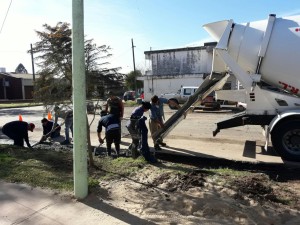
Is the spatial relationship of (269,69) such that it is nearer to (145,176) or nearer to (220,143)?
(220,143)

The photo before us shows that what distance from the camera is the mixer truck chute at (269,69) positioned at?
24.6ft

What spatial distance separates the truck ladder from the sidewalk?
409 cm

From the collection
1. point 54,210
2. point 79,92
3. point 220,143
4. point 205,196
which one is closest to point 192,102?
point 220,143

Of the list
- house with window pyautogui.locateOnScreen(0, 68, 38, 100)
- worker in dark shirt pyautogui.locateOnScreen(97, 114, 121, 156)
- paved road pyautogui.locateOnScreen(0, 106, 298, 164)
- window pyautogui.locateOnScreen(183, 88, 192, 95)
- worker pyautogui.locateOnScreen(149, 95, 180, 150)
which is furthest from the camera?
house with window pyautogui.locateOnScreen(0, 68, 38, 100)

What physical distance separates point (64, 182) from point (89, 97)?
1948 millimetres

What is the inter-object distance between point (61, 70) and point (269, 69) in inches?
181

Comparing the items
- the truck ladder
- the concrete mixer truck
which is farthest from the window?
the concrete mixer truck

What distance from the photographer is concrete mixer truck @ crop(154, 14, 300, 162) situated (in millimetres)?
7488

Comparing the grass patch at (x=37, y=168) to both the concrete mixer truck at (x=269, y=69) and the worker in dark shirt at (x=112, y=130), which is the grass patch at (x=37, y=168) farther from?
the concrete mixer truck at (x=269, y=69)

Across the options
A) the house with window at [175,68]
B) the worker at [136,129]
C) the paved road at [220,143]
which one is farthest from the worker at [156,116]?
the house with window at [175,68]

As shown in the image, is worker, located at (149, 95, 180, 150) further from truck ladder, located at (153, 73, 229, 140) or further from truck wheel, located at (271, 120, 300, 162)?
truck wheel, located at (271, 120, 300, 162)

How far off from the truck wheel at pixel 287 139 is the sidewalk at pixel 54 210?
4.57m

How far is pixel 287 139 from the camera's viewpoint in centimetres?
750

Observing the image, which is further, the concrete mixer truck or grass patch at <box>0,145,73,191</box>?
the concrete mixer truck
